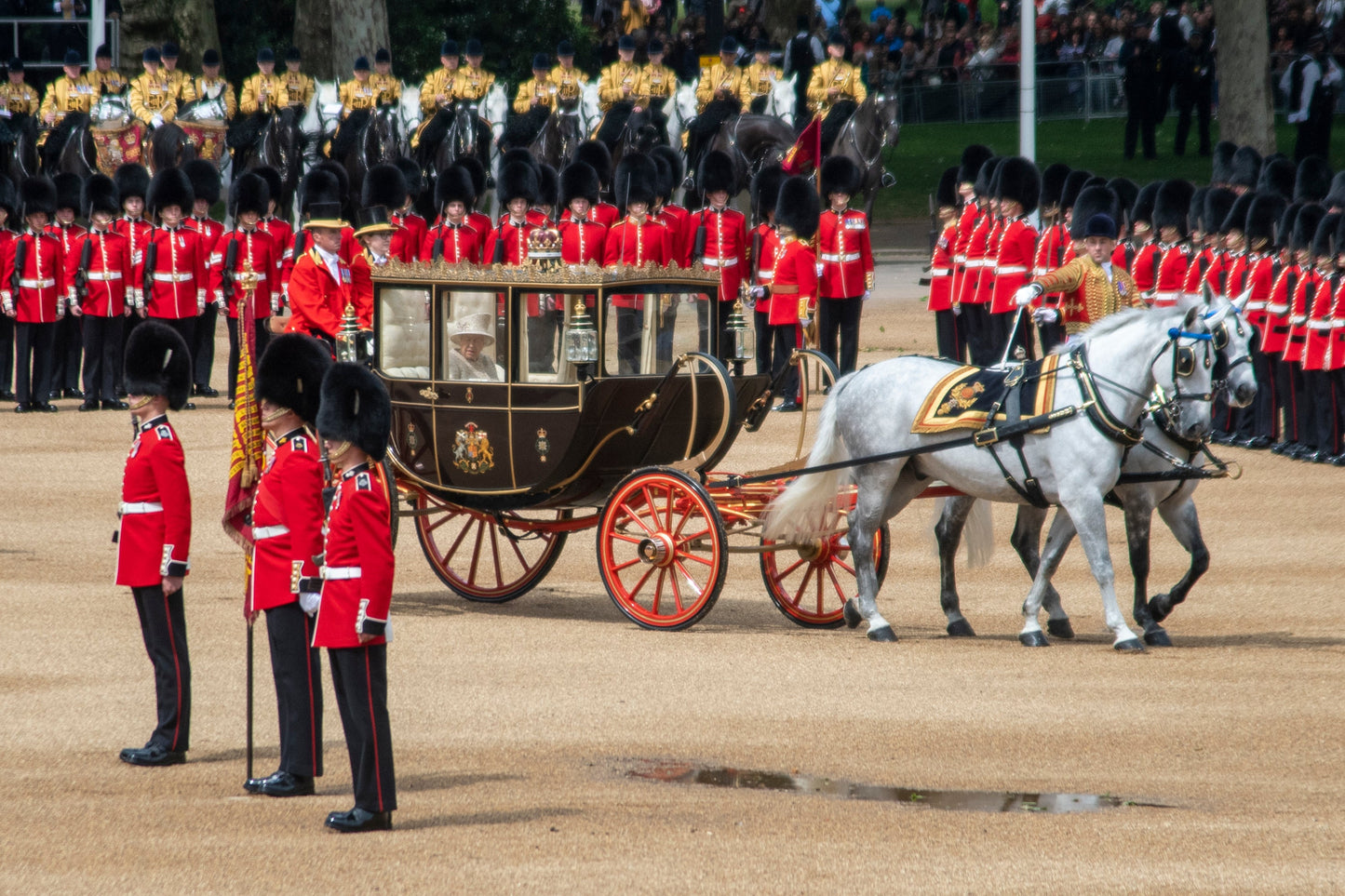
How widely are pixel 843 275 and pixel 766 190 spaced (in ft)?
6.30

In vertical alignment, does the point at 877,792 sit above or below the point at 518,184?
below

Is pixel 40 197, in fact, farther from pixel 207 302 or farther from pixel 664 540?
pixel 664 540

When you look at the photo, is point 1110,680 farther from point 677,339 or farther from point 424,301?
point 424,301

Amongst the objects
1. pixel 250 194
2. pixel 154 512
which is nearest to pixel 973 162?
pixel 250 194

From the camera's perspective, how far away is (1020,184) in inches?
594

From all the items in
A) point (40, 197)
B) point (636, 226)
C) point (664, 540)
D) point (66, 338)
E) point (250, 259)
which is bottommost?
point (664, 540)

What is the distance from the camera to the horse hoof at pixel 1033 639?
7938 millimetres

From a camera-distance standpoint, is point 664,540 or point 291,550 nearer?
point 291,550

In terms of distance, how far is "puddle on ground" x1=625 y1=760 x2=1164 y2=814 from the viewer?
557 cm

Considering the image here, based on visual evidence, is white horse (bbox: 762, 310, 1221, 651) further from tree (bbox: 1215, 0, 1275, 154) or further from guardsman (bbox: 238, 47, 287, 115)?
tree (bbox: 1215, 0, 1275, 154)

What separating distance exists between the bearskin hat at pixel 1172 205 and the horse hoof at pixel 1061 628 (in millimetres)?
6514

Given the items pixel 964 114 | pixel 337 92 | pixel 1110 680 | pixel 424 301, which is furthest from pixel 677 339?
pixel 964 114

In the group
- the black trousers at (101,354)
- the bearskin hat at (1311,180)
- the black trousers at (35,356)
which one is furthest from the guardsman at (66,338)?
the bearskin hat at (1311,180)

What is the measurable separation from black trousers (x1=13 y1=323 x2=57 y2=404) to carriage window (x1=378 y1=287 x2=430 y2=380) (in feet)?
22.7
